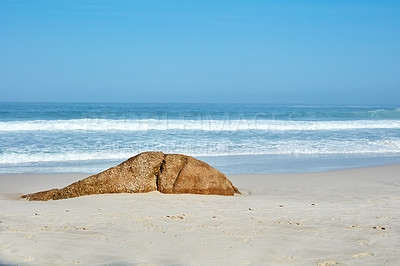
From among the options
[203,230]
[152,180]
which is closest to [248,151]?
[152,180]

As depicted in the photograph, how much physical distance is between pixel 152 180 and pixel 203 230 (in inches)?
107

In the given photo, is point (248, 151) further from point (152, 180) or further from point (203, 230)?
point (203, 230)

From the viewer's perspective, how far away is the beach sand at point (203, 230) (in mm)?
3537

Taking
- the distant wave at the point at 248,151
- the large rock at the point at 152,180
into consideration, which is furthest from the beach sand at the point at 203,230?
the distant wave at the point at 248,151

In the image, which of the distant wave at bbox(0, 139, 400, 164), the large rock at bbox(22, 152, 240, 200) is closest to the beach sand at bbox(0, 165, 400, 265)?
the large rock at bbox(22, 152, 240, 200)

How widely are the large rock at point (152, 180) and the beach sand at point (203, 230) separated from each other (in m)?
0.28

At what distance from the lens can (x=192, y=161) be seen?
7191 millimetres

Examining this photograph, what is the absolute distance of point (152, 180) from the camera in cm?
702

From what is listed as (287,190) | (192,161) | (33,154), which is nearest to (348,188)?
(287,190)

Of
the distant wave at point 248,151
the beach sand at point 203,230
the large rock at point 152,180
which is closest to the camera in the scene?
the beach sand at point 203,230

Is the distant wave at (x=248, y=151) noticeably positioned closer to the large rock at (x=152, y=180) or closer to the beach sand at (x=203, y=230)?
the beach sand at (x=203, y=230)

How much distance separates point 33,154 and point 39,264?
36.2ft

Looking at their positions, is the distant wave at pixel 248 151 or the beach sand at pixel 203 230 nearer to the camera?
the beach sand at pixel 203 230

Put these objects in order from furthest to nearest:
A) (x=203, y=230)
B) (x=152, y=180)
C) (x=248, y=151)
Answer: (x=248, y=151), (x=152, y=180), (x=203, y=230)
